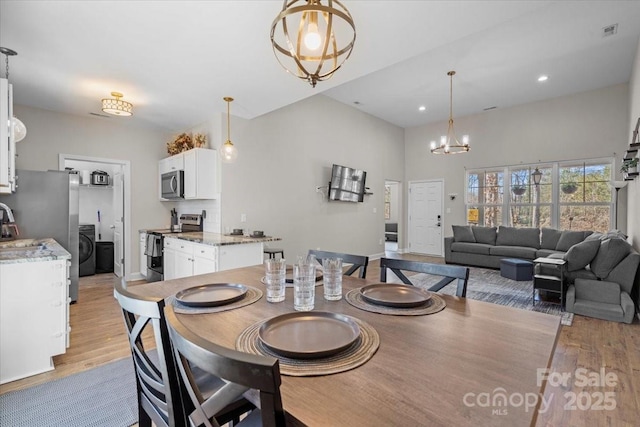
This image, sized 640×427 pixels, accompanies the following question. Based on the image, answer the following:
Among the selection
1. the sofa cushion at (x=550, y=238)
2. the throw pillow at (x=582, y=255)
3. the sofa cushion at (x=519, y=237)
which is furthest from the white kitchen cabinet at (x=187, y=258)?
the sofa cushion at (x=550, y=238)

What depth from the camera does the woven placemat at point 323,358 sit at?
0.83m

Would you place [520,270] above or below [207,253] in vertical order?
below

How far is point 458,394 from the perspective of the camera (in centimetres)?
73

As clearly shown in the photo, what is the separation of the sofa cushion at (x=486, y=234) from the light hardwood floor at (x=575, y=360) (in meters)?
3.37

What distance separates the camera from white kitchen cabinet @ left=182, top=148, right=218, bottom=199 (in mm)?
4574

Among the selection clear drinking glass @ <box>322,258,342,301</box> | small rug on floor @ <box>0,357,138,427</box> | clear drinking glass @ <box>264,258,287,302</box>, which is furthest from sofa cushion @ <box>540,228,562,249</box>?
→ small rug on floor @ <box>0,357,138,427</box>

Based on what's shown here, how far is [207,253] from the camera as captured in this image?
145 inches

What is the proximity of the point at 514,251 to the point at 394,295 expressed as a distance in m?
5.70

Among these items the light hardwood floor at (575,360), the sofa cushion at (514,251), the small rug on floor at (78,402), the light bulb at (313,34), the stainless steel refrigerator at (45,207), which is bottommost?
the small rug on floor at (78,402)

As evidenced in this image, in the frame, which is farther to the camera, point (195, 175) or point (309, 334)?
point (195, 175)

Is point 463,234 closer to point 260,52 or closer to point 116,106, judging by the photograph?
point 260,52

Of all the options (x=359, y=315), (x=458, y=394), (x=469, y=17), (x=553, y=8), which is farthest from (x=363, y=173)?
(x=458, y=394)

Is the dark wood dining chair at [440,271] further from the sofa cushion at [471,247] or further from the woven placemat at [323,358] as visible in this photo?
the sofa cushion at [471,247]

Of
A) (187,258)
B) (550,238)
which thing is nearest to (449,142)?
(550,238)
